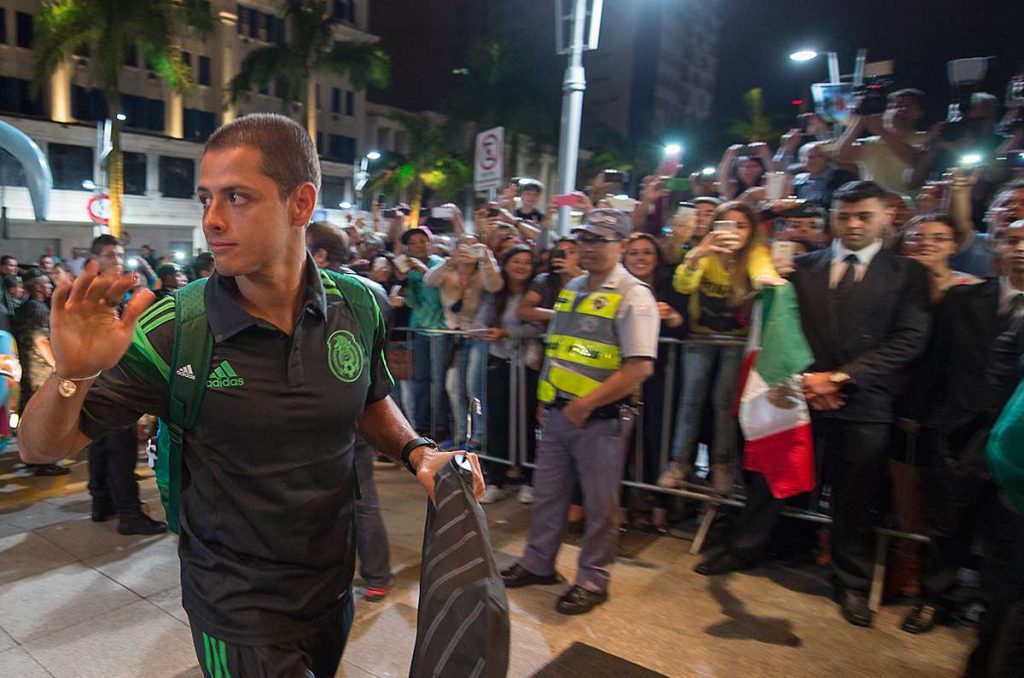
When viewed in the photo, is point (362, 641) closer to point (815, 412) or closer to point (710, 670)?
point (710, 670)

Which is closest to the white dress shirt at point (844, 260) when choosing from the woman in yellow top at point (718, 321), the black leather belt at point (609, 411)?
the woman in yellow top at point (718, 321)

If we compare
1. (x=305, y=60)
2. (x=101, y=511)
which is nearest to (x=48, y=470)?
(x=101, y=511)

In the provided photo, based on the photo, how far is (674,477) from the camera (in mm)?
5258

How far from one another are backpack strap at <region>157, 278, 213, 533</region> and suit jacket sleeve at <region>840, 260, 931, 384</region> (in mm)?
3560

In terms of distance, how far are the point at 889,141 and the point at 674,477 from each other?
12.7ft

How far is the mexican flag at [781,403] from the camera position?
164 inches

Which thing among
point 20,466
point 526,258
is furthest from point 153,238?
point 526,258

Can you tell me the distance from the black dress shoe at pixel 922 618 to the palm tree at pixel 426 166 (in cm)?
3783

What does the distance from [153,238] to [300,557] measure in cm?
4478

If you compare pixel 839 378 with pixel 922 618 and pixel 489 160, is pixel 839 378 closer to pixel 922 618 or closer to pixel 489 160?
pixel 922 618

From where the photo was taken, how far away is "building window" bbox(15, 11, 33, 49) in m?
36.8

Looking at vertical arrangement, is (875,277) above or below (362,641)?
above

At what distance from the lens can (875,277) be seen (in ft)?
13.4

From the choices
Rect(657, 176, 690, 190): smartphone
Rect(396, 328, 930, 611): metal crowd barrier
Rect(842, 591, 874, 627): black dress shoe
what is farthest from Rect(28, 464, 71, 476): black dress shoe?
Rect(842, 591, 874, 627): black dress shoe
